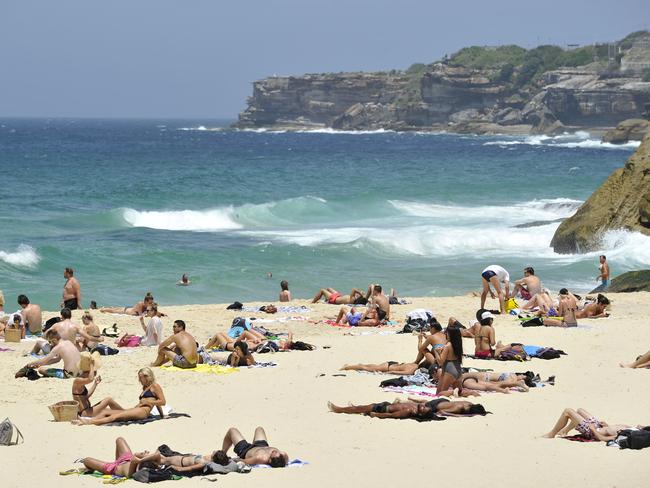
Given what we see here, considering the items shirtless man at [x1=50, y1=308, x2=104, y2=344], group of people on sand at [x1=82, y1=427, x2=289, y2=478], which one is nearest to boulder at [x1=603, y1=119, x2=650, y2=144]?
shirtless man at [x1=50, y1=308, x2=104, y2=344]

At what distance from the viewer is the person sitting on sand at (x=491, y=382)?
13.2m

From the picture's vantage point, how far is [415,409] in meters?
12.0

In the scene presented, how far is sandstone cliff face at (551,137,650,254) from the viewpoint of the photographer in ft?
92.4

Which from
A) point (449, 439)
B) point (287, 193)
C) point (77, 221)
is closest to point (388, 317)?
point (449, 439)

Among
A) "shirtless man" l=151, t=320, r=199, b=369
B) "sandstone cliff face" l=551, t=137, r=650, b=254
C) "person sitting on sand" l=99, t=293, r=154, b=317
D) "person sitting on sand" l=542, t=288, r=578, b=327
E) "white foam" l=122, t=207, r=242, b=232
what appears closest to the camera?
"shirtless man" l=151, t=320, r=199, b=369

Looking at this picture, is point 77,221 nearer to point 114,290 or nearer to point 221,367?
point 114,290

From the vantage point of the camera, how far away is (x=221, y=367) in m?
14.8

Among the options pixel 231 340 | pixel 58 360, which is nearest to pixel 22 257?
pixel 231 340

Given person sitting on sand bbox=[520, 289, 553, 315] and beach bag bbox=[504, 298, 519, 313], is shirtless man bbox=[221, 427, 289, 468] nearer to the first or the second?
person sitting on sand bbox=[520, 289, 553, 315]

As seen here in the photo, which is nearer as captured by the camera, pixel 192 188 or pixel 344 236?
pixel 344 236

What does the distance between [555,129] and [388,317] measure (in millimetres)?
128307

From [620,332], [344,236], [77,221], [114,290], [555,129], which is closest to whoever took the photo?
[620,332]

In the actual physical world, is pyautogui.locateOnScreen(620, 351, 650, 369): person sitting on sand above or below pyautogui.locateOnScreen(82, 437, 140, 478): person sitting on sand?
above

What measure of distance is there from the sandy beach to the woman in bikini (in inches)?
15.0
